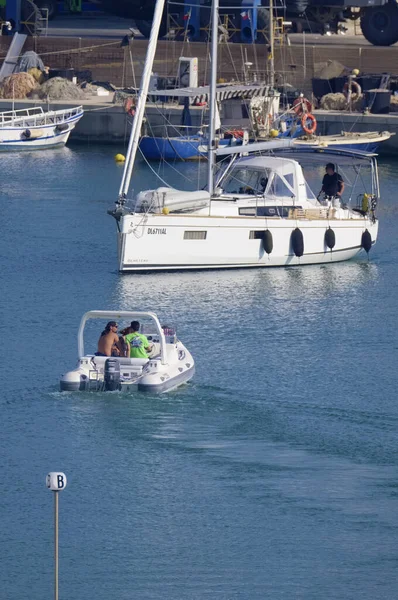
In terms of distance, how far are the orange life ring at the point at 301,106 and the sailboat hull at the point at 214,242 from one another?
19462 mm

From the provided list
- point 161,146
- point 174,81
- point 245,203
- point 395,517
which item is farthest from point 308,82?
point 395,517

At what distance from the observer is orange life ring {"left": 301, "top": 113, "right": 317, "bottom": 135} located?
57.1 meters

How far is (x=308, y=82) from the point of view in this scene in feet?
213

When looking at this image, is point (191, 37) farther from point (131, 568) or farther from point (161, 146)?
point (131, 568)

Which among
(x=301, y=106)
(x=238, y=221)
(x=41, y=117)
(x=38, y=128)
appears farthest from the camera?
(x=41, y=117)

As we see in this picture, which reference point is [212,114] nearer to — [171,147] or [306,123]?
[171,147]

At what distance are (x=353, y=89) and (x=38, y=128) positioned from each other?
13.5m

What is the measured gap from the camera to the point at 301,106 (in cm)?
5988

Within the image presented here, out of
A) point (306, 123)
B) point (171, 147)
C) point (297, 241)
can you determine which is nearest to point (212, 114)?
point (297, 241)

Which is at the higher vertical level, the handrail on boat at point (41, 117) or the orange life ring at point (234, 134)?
the handrail on boat at point (41, 117)

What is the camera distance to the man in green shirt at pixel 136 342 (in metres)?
27.7

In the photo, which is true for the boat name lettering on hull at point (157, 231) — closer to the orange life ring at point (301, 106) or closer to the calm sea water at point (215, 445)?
the calm sea water at point (215, 445)

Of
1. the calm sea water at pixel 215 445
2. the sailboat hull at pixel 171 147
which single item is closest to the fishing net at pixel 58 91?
the sailboat hull at pixel 171 147

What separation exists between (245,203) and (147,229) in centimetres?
298
